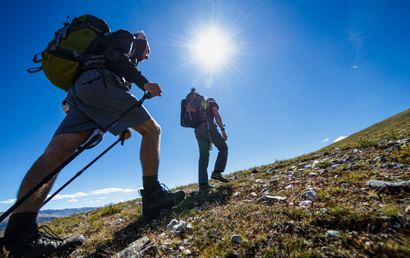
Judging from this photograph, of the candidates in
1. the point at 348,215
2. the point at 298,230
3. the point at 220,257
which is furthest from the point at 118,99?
the point at 348,215

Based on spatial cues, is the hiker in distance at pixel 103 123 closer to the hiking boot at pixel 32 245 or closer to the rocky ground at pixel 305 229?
the hiking boot at pixel 32 245

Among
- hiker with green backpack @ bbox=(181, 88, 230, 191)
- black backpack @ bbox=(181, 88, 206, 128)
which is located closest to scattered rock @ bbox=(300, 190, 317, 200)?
hiker with green backpack @ bbox=(181, 88, 230, 191)

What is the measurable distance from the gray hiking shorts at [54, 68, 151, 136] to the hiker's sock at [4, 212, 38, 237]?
146cm

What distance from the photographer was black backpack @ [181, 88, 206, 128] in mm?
7383

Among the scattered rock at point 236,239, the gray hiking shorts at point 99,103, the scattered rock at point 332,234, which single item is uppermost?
the gray hiking shorts at point 99,103

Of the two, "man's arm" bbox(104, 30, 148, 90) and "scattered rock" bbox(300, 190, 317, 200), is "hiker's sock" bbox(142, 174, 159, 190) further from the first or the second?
"scattered rock" bbox(300, 190, 317, 200)

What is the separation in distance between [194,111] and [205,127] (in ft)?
2.67

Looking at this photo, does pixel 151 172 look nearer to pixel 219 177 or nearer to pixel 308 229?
pixel 308 229

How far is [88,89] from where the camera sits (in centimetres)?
347

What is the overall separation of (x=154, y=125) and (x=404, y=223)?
392 centimetres

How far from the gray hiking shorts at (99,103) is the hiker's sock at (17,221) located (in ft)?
4.79

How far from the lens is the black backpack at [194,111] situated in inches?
291

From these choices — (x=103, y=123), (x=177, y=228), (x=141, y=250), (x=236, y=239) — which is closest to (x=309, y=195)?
(x=236, y=239)

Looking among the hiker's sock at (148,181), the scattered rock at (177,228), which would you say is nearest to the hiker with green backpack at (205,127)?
the hiker's sock at (148,181)
